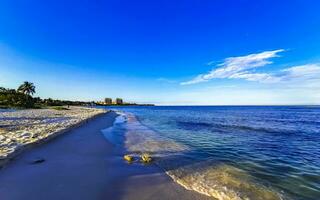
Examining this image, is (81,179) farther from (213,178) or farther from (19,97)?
(19,97)

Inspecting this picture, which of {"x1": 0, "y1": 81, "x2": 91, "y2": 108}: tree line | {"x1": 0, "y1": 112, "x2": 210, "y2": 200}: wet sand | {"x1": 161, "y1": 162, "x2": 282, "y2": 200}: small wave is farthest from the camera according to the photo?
{"x1": 0, "y1": 81, "x2": 91, "y2": 108}: tree line

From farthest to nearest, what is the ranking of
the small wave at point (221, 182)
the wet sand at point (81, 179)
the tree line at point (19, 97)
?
the tree line at point (19, 97)
the small wave at point (221, 182)
the wet sand at point (81, 179)

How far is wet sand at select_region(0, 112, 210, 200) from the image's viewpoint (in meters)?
5.35

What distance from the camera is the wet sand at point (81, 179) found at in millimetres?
5352

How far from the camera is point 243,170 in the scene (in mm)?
8406

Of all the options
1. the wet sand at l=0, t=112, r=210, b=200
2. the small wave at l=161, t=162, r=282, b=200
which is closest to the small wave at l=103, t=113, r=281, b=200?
the small wave at l=161, t=162, r=282, b=200

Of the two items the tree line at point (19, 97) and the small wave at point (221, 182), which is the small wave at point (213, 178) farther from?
the tree line at point (19, 97)

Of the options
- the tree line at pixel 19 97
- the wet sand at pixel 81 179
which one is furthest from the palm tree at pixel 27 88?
the wet sand at pixel 81 179

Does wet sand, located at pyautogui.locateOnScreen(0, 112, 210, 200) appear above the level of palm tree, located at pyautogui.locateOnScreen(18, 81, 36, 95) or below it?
below

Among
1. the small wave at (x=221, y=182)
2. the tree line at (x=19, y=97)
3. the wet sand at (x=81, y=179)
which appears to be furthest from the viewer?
the tree line at (x=19, y=97)

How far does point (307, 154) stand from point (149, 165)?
922 cm

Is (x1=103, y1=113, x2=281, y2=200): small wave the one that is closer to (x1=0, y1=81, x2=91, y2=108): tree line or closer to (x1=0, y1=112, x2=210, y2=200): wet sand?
(x1=0, y1=112, x2=210, y2=200): wet sand

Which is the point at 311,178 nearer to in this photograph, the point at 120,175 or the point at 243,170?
the point at 243,170

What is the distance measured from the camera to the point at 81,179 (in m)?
6.39
